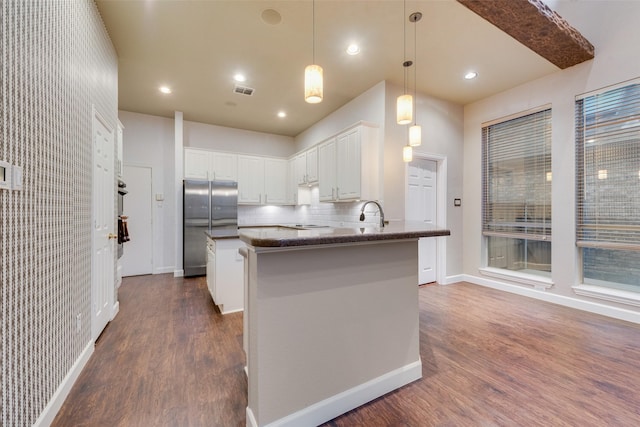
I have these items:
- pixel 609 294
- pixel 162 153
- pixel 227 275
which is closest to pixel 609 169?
pixel 609 294

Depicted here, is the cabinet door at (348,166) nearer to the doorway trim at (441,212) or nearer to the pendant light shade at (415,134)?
the pendant light shade at (415,134)

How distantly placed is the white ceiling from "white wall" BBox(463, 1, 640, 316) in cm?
24

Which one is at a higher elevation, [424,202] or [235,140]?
[235,140]

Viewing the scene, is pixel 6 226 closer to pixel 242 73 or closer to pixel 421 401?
pixel 421 401

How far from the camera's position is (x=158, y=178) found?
516 cm

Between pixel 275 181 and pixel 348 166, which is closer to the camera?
pixel 348 166

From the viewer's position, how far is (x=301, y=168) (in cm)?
546

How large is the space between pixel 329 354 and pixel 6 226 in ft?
5.52

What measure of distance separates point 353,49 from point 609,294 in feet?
13.3

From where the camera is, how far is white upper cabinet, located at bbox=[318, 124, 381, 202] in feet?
12.3

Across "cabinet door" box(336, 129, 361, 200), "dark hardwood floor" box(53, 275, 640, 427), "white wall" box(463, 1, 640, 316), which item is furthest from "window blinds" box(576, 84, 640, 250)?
"cabinet door" box(336, 129, 361, 200)

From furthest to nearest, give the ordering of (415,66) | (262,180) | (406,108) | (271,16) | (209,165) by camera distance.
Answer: (262,180) < (209,165) < (415,66) < (271,16) < (406,108)

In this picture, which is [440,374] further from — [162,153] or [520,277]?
[162,153]

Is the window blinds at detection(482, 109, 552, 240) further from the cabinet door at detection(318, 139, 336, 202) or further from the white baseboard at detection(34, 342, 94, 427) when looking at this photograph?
the white baseboard at detection(34, 342, 94, 427)
